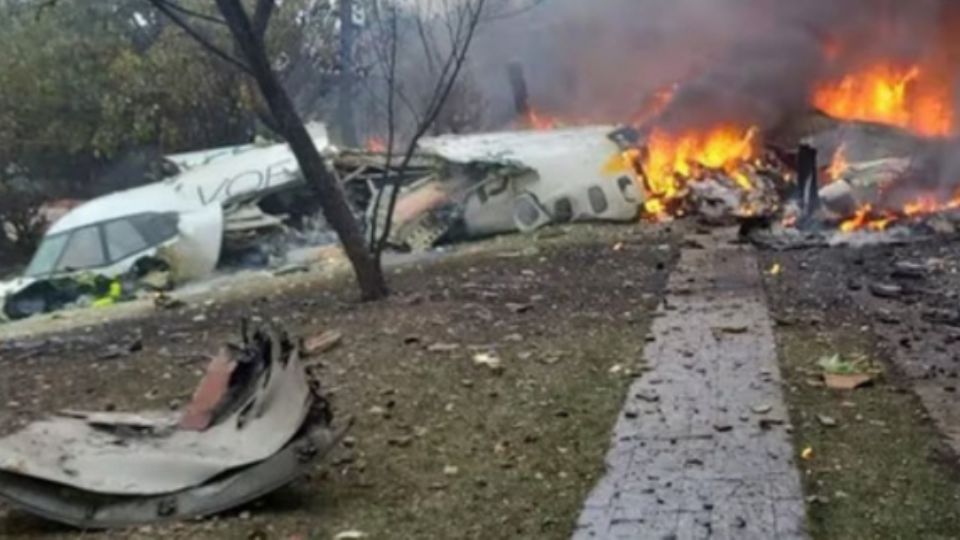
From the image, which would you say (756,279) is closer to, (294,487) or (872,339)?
(872,339)

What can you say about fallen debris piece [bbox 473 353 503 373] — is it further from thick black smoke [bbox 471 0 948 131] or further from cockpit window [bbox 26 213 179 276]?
thick black smoke [bbox 471 0 948 131]

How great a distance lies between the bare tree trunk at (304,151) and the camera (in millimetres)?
9477

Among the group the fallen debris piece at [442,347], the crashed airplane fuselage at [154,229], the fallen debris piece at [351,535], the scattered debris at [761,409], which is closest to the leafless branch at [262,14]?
the fallen debris piece at [442,347]

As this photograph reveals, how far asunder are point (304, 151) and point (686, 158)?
30.9ft

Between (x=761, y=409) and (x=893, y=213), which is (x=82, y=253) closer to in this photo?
(x=893, y=213)

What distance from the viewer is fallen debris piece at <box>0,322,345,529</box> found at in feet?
14.2

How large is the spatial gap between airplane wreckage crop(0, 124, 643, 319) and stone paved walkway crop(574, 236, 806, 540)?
790cm

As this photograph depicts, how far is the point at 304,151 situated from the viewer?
982 centimetres

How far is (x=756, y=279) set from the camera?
10.0 m

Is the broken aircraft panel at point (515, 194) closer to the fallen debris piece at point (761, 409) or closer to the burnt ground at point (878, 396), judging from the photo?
the burnt ground at point (878, 396)

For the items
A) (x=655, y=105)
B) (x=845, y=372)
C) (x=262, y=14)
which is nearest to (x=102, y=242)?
(x=262, y=14)

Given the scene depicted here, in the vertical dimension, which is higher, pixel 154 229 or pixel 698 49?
pixel 698 49

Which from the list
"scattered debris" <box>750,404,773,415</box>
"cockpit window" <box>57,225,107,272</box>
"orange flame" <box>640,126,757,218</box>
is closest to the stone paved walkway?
"scattered debris" <box>750,404,773,415</box>

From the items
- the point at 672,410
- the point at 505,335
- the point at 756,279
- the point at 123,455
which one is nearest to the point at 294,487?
the point at 123,455
